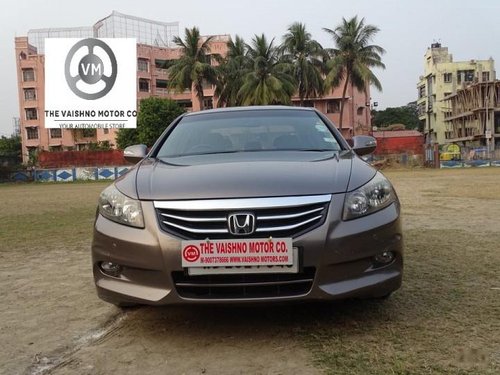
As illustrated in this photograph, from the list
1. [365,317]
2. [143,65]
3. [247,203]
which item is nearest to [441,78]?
[143,65]

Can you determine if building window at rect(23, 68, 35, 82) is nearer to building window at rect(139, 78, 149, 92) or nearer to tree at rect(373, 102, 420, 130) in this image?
building window at rect(139, 78, 149, 92)

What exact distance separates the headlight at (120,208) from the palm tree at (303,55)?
46520mm

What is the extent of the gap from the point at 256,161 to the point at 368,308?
123 centimetres

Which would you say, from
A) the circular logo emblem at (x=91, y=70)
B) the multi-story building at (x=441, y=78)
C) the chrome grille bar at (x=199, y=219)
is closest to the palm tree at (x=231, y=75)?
the circular logo emblem at (x=91, y=70)

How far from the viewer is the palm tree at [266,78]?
44031mm

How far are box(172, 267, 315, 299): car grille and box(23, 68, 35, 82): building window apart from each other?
67917 millimetres

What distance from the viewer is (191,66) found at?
147 ft

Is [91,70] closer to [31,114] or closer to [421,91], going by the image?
[31,114]

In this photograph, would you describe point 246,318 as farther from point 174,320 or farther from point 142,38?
point 142,38

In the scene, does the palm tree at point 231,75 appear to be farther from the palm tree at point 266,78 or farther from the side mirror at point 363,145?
the side mirror at point 363,145

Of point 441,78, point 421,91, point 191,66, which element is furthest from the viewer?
point 421,91

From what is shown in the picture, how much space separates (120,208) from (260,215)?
87 cm

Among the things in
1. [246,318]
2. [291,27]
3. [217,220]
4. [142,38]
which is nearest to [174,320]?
[246,318]

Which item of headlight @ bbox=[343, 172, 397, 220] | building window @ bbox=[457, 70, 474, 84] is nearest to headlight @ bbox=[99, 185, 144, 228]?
headlight @ bbox=[343, 172, 397, 220]
